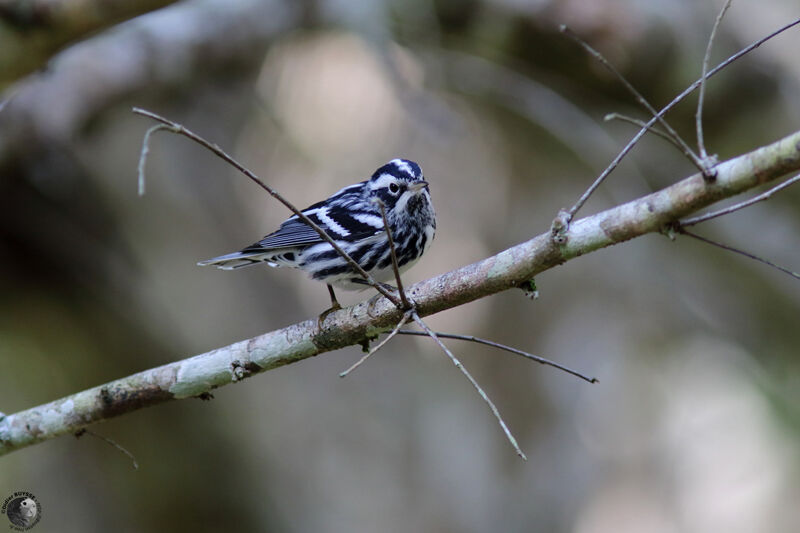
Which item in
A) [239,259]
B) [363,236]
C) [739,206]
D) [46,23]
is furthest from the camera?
[46,23]

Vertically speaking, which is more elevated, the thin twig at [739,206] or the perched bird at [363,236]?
the perched bird at [363,236]

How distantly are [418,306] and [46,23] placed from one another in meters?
3.41

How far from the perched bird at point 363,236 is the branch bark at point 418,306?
1.49ft

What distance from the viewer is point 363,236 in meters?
3.72

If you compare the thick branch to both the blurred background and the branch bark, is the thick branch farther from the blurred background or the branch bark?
the branch bark

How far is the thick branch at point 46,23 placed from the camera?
4.67 meters

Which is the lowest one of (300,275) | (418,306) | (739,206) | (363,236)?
(739,206)

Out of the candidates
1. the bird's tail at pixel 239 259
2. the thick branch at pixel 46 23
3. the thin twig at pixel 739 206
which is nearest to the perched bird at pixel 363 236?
the bird's tail at pixel 239 259

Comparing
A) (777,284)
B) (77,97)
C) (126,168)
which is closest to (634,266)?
(777,284)

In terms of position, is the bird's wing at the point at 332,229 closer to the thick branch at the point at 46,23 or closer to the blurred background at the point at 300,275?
the thick branch at the point at 46,23

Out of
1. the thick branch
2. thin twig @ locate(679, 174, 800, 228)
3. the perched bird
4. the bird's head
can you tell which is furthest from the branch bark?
the thick branch

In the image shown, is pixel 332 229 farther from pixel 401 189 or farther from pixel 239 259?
pixel 239 259

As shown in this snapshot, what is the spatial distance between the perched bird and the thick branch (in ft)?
6.25

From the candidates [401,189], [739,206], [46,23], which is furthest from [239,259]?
[739,206]
